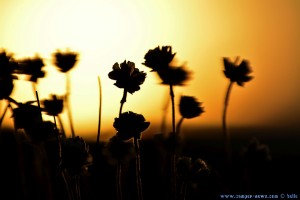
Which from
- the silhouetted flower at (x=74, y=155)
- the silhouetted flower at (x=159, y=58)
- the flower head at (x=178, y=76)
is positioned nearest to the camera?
the silhouetted flower at (x=74, y=155)

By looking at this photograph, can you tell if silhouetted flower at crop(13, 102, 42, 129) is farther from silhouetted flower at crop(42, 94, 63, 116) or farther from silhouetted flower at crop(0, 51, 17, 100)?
silhouetted flower at crop(42, 94, 63, 116)

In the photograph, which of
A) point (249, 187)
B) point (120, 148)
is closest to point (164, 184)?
point (249, 187)

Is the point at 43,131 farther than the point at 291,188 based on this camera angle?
No

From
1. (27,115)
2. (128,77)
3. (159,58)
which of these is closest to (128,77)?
(128,77)

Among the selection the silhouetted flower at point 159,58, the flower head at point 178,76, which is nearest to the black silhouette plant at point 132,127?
the silhouetted flower at point 159,58

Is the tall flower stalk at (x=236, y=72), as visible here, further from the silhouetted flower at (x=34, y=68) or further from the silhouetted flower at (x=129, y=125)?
the silhouetted flower at (x=34, y=68)

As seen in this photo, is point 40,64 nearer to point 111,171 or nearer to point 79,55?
point 79,55
